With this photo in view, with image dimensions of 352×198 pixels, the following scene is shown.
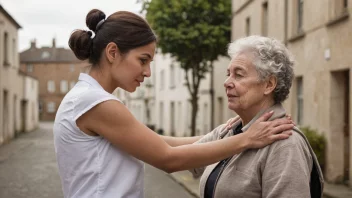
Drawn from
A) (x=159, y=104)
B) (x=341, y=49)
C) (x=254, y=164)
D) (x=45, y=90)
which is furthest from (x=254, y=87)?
(x=45, y=90)

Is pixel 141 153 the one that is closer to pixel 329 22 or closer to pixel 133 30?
pixel 133 30

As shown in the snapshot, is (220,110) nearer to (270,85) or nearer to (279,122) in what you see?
(270,85)

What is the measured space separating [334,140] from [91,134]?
11.4 m

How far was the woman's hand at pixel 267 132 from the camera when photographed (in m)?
2.72

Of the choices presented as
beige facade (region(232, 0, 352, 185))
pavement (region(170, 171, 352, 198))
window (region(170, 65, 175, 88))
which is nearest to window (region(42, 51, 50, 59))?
window (region(170, 65, 175, 88))

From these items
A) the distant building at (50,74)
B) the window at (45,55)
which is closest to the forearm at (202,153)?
the distant building at (50,74)

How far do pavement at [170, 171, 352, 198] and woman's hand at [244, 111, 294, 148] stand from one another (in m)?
8.33

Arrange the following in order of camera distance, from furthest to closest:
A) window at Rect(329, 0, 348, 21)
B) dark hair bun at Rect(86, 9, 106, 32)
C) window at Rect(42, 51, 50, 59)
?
window at Rect(42, 51, 50, 59) → window at Rect(329, 0, 348, 21) → dark hair bun at Rect(86, 9, 106, 32)

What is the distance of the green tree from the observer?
19.8 metres

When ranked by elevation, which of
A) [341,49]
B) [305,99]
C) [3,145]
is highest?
[341,49]

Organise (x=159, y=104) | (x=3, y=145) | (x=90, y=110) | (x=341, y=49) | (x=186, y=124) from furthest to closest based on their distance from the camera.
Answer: (x=159, y=104) < (x=186, y=124) < (x=3, y=145) < (x=341, y=49) < (x=90, y=110)

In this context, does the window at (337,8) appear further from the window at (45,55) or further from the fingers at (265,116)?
the window at (45,55)

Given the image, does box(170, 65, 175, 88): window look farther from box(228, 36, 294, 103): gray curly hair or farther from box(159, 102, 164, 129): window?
box(228, 36, 294, 103): gray curly hair

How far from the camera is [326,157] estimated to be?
1342cm
